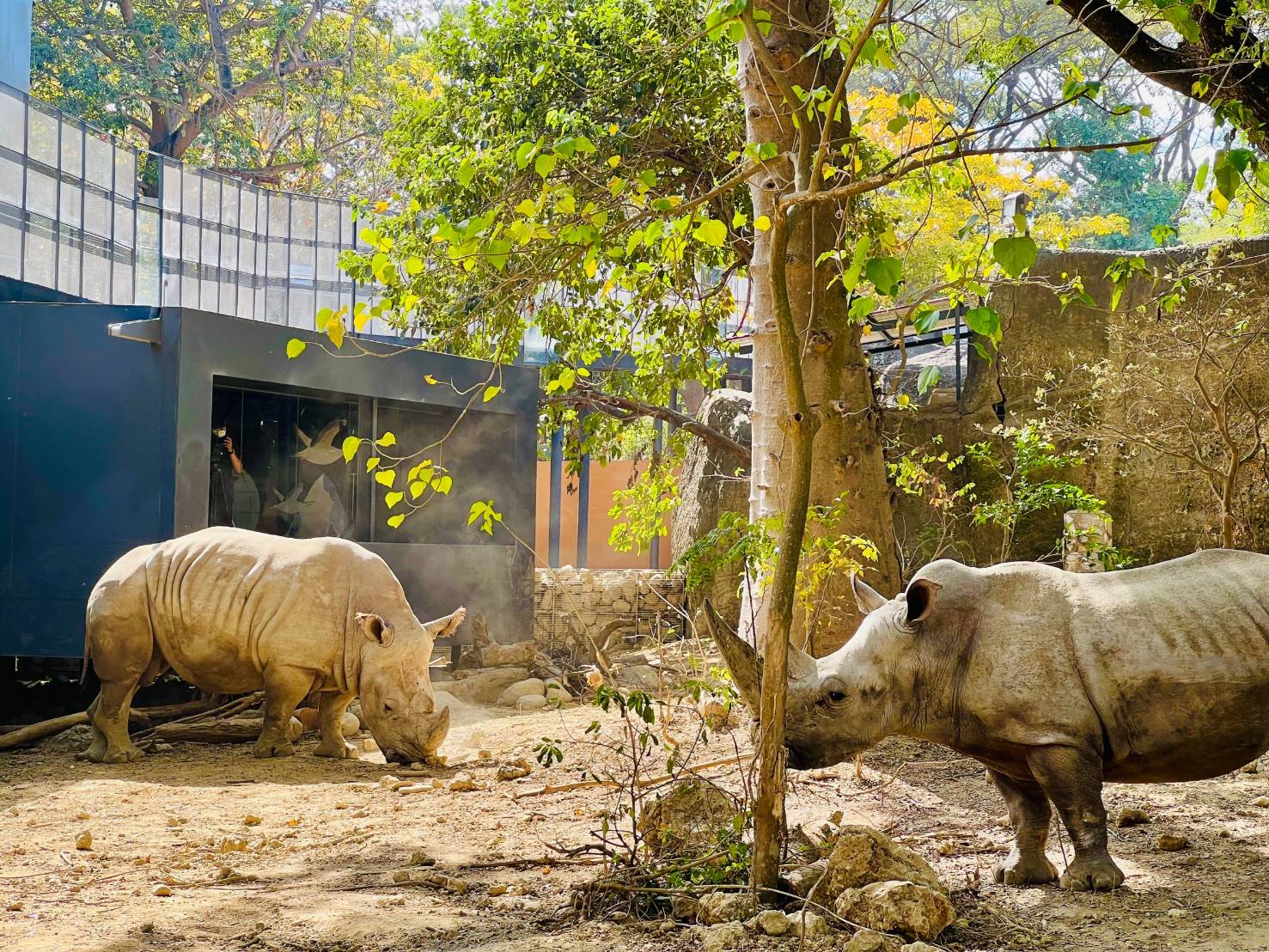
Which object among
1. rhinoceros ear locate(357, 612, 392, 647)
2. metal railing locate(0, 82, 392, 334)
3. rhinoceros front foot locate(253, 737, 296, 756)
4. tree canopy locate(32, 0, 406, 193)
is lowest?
rhinoceros front foot locate(253, 737, 296, 756)

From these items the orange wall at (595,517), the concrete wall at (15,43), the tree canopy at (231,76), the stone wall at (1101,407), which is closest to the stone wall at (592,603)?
the stone wall at (1101,407)

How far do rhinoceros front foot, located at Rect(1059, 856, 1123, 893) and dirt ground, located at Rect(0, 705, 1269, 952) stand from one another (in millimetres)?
62

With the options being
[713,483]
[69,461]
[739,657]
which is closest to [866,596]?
[739,657]

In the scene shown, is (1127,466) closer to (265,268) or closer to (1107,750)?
(1107,750)

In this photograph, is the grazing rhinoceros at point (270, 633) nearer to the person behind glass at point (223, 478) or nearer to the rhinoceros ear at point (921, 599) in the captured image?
the person behind glass at point (223, 478)

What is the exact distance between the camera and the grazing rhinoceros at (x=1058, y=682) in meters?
4.22

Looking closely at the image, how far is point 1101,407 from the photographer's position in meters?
12.0

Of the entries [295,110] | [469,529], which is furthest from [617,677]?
[295,110]

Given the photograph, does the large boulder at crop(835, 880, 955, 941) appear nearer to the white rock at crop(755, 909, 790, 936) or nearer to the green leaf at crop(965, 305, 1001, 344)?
the white rock at crop(755, 909, 790, 936)

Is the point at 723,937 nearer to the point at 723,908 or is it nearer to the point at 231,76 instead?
the point at 723,908

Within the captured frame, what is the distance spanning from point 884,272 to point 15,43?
15233 millimetres

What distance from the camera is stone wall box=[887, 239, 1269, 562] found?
36.1 ft

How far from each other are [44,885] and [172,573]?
414 cm

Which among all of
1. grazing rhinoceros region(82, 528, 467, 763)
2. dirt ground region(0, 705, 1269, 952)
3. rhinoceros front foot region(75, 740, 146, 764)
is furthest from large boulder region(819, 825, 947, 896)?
rhinoceros front foot region(75, 740, 146, 764)
